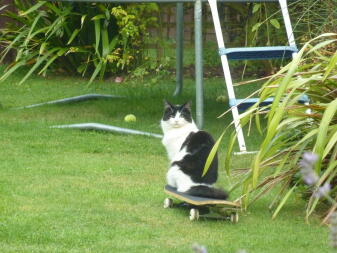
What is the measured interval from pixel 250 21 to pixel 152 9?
1280mm

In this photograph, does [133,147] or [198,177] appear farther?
[133,147]

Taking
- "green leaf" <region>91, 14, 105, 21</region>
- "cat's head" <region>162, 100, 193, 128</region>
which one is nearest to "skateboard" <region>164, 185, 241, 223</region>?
"cat's head" <region>162, 100, 193, 128</region>

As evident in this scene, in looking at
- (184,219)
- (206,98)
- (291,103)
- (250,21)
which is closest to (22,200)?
(184,219)

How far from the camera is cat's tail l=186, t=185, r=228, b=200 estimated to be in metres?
4.21

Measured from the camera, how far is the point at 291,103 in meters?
4.19

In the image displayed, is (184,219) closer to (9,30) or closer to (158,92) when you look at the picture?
(158,92)

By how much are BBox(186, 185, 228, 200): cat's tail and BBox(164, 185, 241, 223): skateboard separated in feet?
0.14

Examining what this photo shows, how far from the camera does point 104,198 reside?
15.6 ft

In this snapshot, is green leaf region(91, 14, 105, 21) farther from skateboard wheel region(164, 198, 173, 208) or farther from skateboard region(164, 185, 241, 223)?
skateboard region(164, 185, 241, 223)

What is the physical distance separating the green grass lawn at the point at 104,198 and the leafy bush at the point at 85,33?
1.23 metres

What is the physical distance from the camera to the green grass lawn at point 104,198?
12.5ft

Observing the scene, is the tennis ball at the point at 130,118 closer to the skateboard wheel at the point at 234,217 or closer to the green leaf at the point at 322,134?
the skateboard wheel at the point at 234,217

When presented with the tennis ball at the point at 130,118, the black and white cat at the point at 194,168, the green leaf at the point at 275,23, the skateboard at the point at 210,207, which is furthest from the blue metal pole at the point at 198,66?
the skateboard at the point at 210,207

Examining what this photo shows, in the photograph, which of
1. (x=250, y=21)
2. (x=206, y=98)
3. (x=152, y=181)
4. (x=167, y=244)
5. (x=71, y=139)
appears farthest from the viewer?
(x=250, y=21)
